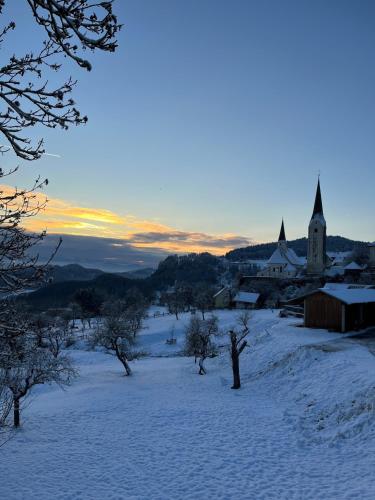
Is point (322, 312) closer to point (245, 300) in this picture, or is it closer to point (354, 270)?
point (245, 300)

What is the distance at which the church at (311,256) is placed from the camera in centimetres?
9125

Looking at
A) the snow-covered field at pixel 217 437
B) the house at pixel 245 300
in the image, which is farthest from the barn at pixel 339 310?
the house at pixel 245 300

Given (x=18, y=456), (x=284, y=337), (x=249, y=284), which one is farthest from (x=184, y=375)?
(x=249, y=284)

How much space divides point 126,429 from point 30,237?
48.8 feet

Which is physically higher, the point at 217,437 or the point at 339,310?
the point at 339,310

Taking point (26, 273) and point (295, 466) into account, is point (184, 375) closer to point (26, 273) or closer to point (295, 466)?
point (295, 466)

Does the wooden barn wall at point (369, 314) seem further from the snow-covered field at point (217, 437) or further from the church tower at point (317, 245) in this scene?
the church tower at point (317, 245)

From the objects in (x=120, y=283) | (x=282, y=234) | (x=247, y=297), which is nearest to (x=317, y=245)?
(x=282, y=234)

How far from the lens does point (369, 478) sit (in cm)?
1105

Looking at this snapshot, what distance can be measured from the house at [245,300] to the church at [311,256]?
18.1 meters

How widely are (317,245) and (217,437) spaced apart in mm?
81856

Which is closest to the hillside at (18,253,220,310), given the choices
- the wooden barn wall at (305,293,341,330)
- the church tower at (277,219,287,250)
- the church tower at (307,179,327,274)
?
the church tower at (277,219,287,250)

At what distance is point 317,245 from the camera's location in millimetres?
91875

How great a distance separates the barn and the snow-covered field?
294cm
